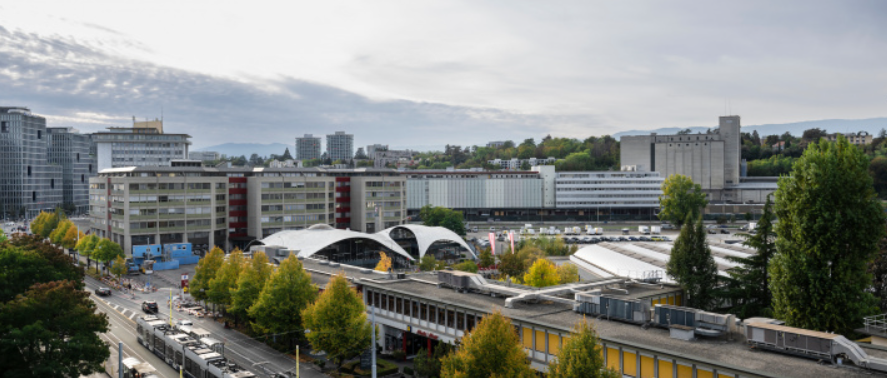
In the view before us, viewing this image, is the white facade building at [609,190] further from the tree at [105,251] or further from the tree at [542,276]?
the tree at [542,276]

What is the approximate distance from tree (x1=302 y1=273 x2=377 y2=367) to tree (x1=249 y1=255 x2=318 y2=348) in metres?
4.99

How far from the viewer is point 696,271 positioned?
41594mm

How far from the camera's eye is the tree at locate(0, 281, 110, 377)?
3331cm

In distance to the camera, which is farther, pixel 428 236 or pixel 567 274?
pixel 428 236

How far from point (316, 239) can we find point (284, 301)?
44285 mm

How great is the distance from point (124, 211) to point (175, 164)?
16884mm

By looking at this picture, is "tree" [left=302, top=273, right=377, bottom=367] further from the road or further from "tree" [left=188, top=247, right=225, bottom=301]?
"tree" [left=188, top=247, right=225, bottom=301]

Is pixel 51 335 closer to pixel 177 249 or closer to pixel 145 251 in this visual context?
pixel 145 251

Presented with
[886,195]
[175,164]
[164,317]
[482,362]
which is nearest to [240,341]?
[164,317]

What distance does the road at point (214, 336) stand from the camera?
43.2 m

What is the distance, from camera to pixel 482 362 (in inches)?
1068

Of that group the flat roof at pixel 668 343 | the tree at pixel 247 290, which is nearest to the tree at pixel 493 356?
the flat roof at pixel 668 343

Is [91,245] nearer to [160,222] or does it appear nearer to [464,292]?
[160,222]

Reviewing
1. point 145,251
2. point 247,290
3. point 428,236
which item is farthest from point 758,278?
point 145,251
